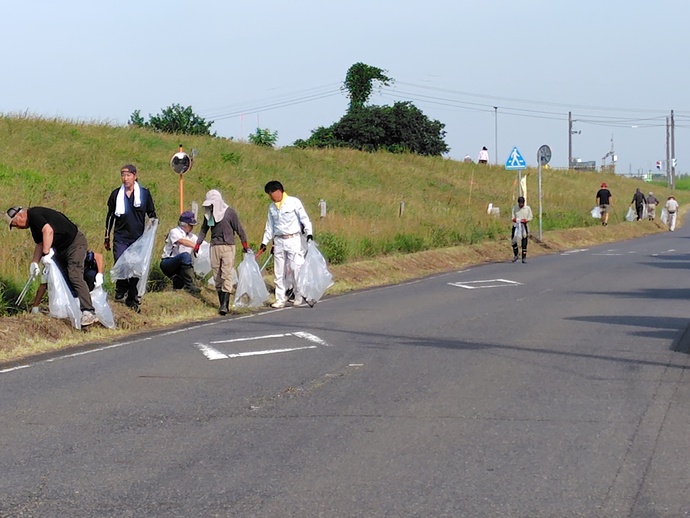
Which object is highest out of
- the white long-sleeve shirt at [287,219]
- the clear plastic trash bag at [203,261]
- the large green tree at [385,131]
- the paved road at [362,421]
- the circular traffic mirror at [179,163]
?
the large green tree at [385,131]

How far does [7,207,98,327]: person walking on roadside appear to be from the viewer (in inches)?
515

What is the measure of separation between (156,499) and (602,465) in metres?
2.77

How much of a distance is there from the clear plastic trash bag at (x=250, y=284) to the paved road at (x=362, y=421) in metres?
1.35

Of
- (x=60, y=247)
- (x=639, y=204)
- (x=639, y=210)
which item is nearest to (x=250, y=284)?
(x=60, y=247)

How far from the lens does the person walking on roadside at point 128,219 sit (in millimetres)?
15281

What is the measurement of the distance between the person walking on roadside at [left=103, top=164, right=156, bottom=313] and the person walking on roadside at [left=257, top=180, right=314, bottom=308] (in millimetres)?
2064

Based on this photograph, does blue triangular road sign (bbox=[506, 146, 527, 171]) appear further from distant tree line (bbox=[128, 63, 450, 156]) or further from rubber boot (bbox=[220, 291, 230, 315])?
distant tree line (bbox=[128, 63, 450, 156])

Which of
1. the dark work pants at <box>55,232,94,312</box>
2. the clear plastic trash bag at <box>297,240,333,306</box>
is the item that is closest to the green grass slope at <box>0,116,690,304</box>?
the dark work pants at <box>55,232,94,312</box>

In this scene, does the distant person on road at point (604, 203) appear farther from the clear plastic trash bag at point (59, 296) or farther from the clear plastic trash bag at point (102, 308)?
the clear plastic trash bag at point (59, 296)

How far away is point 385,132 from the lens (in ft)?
243

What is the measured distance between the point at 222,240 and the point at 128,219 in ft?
5.02

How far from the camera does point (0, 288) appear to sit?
1440 cm

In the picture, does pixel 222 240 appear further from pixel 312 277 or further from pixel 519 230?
pixel 519 230

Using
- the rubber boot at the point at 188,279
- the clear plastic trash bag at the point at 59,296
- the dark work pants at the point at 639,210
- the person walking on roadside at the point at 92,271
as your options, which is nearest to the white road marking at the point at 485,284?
the rubber boot at the point at 188,279
